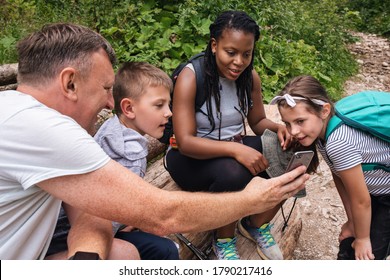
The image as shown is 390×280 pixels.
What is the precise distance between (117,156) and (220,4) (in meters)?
4.84

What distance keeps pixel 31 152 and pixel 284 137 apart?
188 centimetres

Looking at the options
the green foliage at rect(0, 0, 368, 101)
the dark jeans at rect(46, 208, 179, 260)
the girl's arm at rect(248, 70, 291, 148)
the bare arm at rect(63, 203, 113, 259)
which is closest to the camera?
the bare arm at rect(63, 203, 113, 259)

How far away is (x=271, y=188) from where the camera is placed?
2164 millimetres

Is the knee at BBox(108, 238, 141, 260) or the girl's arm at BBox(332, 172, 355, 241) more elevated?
the knee at BBox(108, 238, 141, 260)

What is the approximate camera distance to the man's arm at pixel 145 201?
172 centimetres

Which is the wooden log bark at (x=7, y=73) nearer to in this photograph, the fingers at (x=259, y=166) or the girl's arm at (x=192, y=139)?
the girl's arm at (x=192, y=139)

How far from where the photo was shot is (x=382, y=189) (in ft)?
8.89

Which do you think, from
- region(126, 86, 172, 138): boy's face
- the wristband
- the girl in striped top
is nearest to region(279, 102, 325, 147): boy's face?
the girl in striped top

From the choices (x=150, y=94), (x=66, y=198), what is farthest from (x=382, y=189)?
(x=66, y=198)

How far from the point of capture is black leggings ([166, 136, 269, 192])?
2818mm

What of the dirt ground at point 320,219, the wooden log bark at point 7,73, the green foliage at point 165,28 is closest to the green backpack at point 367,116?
the dirt ground at point 320,219

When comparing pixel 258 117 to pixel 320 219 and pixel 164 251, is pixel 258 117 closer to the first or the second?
pixel 164 251

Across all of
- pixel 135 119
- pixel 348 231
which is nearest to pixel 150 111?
pixel 135 119

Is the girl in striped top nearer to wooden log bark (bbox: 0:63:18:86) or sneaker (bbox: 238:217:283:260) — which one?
sneaker (bbox: 238:217:283:260)
